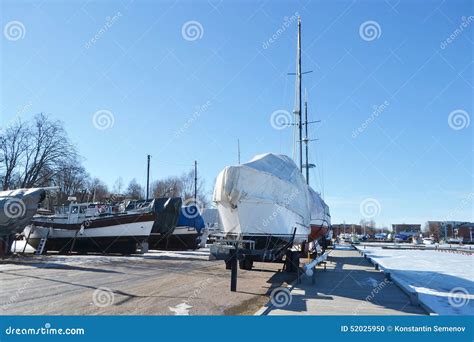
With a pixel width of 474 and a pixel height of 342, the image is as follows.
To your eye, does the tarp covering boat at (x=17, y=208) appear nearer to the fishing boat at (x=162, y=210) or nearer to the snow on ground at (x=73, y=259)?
the snow on ground at (x=73, y=259)

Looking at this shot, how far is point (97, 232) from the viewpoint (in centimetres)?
2572

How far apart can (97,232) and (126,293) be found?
56.3ft

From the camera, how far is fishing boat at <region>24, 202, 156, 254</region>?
25.6 metres

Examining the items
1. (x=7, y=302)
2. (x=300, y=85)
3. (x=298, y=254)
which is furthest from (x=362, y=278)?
(x=300, y=85)

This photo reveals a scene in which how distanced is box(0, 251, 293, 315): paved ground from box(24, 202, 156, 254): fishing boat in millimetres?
10609

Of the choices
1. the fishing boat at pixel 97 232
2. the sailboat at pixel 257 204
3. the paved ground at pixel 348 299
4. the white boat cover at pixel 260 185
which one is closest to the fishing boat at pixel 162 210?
the fishing boat at pixel 97 232

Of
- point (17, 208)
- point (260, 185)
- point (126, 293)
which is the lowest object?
point (126, 293)

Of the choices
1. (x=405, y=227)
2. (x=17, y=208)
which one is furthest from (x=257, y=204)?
(x=405, y=227)

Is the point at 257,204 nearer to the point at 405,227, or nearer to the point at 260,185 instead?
the point at 260,185

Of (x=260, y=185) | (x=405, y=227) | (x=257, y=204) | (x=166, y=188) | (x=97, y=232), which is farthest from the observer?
(x=405, y=227)

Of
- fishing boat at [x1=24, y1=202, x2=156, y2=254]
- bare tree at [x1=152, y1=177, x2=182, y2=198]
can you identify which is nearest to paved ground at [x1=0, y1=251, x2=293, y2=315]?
fishing boat at [x1=24, y1=202, x2=156, y2=254]

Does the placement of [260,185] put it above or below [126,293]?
above
